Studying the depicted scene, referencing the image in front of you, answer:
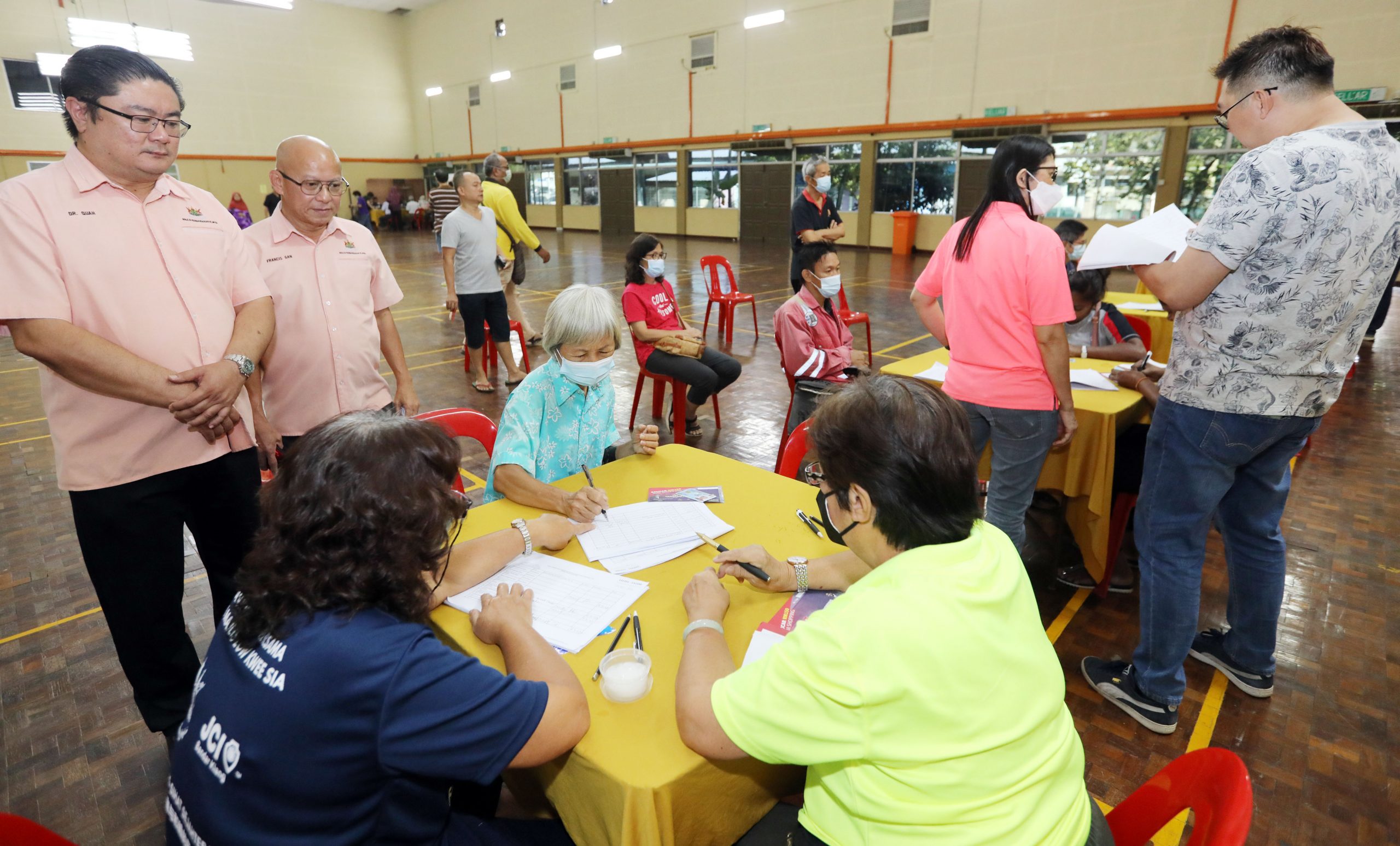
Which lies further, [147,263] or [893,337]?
[893,337]

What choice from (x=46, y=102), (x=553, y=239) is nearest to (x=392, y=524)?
(x=553, y=239)

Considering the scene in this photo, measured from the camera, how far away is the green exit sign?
9758mm

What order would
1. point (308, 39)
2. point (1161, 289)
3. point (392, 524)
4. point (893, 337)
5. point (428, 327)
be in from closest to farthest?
point (392, 524), point (1161, 289), point (893, 337), point (428, 327), point (308, 39)

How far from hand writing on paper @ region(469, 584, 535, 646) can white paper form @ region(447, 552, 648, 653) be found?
0.13 ft

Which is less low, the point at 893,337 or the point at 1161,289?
the point at 1161,289

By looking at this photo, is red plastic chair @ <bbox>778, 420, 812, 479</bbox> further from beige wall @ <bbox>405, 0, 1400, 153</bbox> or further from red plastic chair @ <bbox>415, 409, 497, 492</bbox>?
beige wall @ <bbox>405, 0, 1400, 153</bbox>

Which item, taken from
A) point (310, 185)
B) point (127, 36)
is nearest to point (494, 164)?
point (310, 185)

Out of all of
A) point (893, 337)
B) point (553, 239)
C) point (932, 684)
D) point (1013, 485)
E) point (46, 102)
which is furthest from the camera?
point (553, 239)

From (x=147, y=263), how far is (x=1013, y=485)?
2620 mm

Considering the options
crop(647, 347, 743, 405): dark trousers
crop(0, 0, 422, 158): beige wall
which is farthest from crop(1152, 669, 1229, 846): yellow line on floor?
crop(0, 0, 422, 158): beige wall

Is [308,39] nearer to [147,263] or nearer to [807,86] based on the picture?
[807,86]

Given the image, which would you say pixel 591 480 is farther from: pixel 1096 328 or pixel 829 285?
pixel 1096 328

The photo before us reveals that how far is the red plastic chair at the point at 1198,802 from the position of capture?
91 centimetres

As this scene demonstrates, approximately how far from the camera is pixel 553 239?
1867cm
